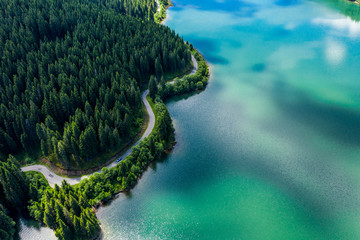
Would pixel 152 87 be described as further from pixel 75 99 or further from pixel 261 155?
pixel 261 155

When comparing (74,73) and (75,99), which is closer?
(75,99)

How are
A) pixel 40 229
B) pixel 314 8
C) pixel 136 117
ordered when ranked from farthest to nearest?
1. pixel 314 8
2. pixel 136 117
3. pixel 40 229

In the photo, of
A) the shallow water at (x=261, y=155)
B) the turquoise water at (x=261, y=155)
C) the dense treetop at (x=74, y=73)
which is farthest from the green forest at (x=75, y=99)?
the turquoise water at (x=261, y=155)

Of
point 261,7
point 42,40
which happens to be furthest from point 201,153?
point 261,7

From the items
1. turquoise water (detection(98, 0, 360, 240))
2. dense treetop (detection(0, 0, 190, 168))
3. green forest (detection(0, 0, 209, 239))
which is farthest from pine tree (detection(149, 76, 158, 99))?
turquoise water (detection(98, 0, 360, 240))

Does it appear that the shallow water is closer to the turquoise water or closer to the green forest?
the turquoise water

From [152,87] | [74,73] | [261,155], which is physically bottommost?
[261,155]

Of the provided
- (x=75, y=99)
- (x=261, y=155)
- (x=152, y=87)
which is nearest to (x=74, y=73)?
(x=75, y=99)

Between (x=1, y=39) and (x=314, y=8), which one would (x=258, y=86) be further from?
(x=314, y=8)
